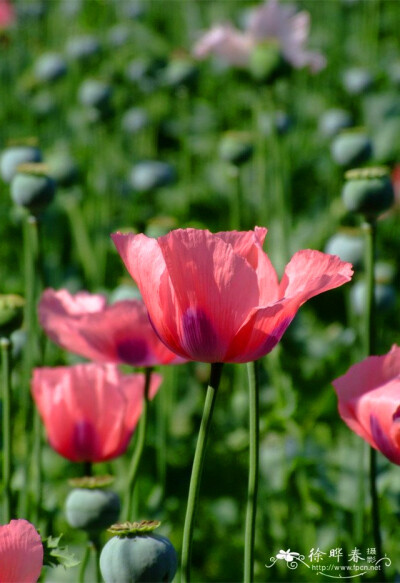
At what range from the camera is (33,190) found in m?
0.94

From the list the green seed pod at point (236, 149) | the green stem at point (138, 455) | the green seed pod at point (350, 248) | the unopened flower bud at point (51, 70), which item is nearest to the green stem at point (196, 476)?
the green stem at point (138, 455)

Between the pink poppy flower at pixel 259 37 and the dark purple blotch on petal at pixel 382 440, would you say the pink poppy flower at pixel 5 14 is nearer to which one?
the pink poppy flower at pixel 259 37

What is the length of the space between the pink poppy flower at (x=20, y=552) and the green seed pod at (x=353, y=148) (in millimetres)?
829

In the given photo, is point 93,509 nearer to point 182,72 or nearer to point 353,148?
→ point 353,148

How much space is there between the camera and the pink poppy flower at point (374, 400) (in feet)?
1.97

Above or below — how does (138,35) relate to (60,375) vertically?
above

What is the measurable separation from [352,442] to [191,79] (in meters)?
0.88

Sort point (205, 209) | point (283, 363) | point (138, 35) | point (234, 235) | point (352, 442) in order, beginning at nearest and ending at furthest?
1. point (234, 235)
2. point (352, 442)
3. point (283, 363)
4. point (205, 209)
5. point (138, 35)

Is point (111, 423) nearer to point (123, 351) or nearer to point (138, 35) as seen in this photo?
point (123, 351)

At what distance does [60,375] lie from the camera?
0.80 metres

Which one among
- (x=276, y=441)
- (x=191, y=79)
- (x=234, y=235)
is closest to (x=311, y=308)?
(x=191, y=79)

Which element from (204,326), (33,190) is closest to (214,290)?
(204,326)

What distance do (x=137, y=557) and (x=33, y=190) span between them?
495 mm

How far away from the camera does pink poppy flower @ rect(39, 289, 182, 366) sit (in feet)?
2.57
